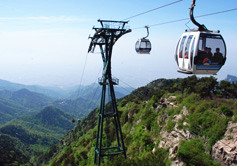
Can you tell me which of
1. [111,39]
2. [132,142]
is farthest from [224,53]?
[132,142]

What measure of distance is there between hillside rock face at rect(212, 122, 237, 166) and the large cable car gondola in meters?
6.28

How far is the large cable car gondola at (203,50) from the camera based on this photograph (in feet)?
29.4

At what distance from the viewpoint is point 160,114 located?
22.6 metres

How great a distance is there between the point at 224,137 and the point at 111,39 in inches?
509

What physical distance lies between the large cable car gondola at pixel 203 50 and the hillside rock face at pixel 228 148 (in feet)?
20.6

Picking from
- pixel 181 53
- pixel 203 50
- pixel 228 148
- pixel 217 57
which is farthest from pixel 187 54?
pixel 228 148

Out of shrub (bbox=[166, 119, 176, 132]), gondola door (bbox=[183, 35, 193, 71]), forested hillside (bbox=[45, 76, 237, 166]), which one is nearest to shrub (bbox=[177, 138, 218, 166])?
forested hillside (bbox=[45, 76, 237, 166])

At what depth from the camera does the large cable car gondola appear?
8.97m

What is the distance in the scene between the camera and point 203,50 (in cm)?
920

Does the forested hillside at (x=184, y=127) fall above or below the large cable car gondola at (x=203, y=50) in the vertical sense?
below

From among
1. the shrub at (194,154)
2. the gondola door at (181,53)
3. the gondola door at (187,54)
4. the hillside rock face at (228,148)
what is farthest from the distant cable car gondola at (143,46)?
the hillside rock face at (228,148)

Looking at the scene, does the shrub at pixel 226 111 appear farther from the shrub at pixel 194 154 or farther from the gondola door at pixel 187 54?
the gondola door at pixel 187 54

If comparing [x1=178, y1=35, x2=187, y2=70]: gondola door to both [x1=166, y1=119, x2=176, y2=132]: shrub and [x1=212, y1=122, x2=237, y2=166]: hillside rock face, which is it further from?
[x1=166, y1=119, x2=176, y2=132]: shrub

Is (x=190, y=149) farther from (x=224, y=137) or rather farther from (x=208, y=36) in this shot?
(x=208, y=36)
